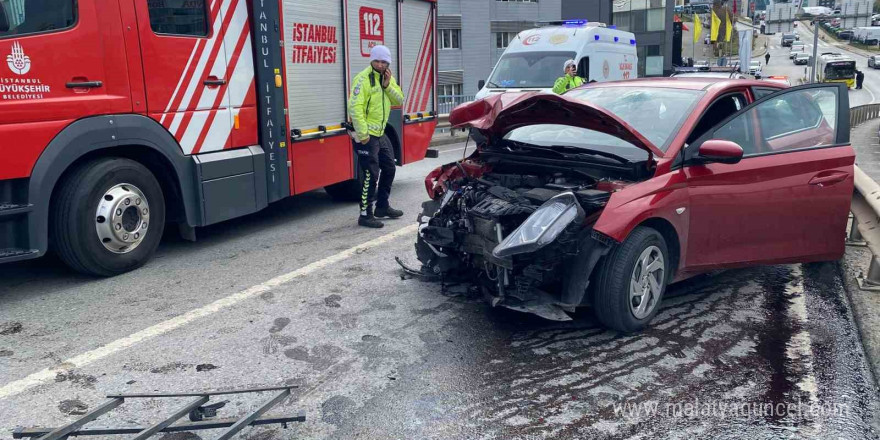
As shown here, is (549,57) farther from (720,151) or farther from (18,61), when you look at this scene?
(18,61)

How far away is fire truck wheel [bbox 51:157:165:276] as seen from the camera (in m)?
5.29

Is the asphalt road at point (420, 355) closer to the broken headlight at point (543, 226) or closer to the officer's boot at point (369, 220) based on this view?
the broken headlight at point (543, 226)

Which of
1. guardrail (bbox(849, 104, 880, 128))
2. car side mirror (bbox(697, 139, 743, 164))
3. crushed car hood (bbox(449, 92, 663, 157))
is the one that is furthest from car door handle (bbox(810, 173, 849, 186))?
guardrail (bbox(849, 104, 880, 128))

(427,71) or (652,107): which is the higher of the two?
(427,71)

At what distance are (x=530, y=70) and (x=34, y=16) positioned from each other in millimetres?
10272

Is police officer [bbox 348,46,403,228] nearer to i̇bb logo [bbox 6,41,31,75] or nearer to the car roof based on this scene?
the car roof

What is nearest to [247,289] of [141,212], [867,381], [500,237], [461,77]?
[141,212]

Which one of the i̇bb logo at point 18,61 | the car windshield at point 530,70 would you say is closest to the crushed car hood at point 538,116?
the i̇bb logo at point 18,61

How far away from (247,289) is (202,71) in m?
2.15

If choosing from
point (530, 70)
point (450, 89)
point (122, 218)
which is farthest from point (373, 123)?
point (450, 89)

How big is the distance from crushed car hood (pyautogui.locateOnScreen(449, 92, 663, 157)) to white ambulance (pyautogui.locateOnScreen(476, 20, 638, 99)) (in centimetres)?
837

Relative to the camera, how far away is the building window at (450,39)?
3638cm

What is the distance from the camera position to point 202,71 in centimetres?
626

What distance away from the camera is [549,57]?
552 inches
